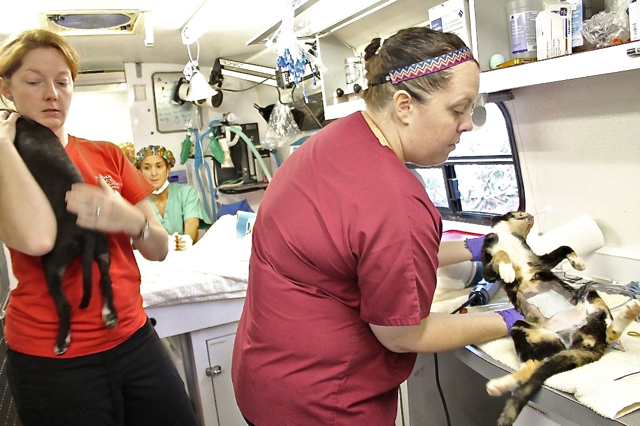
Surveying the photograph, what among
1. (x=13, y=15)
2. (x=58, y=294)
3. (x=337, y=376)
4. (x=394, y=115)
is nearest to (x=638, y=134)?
(x=394, y=115)

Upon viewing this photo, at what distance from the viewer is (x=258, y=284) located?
3.59ft

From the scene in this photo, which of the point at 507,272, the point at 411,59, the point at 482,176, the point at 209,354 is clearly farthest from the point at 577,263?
the point at 209,354

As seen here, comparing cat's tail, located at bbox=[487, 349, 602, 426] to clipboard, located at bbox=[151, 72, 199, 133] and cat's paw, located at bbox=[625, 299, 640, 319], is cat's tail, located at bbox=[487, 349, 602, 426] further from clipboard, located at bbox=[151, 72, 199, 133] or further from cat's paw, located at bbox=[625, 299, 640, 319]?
clipboard, located at bbox=[151, 72, 199, 133]

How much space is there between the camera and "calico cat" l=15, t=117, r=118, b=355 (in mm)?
1145

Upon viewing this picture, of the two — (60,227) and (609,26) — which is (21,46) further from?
(609,26)

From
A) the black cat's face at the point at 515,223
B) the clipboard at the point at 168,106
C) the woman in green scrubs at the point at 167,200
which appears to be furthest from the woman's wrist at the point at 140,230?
the clipboard at the point at 168,106

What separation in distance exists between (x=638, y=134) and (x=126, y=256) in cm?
145

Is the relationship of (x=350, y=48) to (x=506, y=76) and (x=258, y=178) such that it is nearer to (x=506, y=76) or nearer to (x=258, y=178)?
(x=506, y=76)

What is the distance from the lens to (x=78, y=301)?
118cm

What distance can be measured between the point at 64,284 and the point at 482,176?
169 centimetres

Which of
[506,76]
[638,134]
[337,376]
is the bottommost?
[337,376]

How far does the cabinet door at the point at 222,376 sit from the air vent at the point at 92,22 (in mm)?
1544

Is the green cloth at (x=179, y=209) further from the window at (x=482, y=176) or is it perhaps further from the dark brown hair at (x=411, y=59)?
the dark brown hair at (x=411, y=59)

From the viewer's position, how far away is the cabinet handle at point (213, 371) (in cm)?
223
